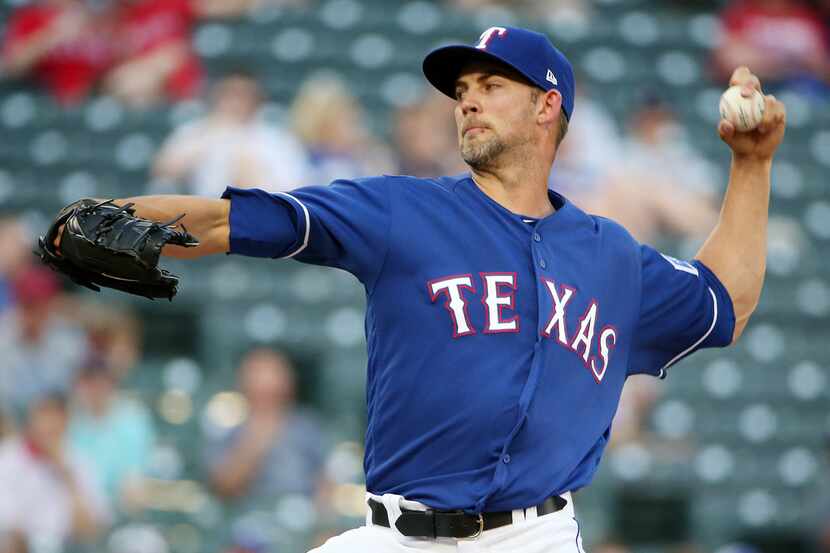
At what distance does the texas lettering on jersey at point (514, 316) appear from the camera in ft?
9.30

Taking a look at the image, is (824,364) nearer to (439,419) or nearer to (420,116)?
(420,116)

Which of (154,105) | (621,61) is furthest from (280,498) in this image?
(621,61)

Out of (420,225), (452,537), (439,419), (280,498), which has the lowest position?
(280,498)

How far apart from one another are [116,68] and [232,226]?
6.18 m

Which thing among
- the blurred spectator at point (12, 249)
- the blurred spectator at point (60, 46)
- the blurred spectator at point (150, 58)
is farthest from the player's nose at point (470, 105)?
the blurred spectator at point (60, 46)

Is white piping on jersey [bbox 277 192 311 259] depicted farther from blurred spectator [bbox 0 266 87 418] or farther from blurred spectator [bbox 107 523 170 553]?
blurred spectator [bbox 0 266 87 418]

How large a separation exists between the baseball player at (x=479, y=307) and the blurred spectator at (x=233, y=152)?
4.59m

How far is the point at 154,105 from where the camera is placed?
27.8 feet

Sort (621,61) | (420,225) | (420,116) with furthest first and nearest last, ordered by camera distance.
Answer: (621,61), (420,116), (420,225)

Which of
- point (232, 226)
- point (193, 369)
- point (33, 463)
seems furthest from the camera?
point (193, 369)

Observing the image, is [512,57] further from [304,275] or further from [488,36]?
[304,275]

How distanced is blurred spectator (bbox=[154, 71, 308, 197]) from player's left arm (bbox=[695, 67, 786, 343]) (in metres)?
4.45

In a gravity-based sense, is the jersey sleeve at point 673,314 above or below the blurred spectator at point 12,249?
below

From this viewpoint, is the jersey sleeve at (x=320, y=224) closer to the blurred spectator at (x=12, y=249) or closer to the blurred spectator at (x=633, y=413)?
the blurred spectator at (x=633, y=413)
